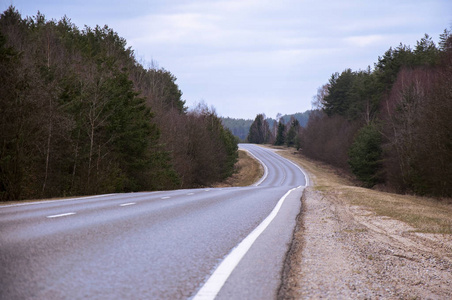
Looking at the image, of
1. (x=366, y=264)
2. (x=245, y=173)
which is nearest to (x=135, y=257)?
(x=366, y=264)

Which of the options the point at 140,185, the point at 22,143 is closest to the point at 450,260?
the point at 22,143

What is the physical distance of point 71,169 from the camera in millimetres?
23094

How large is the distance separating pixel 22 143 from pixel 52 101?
357cm

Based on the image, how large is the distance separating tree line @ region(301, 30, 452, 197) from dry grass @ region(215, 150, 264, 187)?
1473 centimetres

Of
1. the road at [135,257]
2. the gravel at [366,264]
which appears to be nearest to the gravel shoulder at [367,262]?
the gravel at [366,264]

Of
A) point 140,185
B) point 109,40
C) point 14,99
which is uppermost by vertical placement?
point 109,40

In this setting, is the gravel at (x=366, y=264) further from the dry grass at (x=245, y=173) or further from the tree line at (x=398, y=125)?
the dry grass at (x=245, y=173)

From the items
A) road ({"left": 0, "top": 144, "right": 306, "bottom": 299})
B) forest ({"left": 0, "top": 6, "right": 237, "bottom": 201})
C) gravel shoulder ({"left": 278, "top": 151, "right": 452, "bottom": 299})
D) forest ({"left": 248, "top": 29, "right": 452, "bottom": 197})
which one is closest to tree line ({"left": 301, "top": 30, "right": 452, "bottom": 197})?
forest ({"left": 248, "top": 29, "right": 452, "bottom": 197})

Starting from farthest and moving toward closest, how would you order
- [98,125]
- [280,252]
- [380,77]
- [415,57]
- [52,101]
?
[380,77] → [415,57] → [98,125] → [52,101] → [280,252]

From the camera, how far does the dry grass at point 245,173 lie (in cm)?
6245

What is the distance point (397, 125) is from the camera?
36344 millimetres

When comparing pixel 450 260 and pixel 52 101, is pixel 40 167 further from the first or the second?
pixel 450 260

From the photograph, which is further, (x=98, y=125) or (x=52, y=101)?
(x=98, y=125)

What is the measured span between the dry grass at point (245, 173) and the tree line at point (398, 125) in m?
14.7
